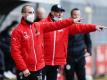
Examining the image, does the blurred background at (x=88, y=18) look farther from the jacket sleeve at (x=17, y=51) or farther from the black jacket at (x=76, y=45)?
the jacket sleeve at (x=17, y=51)

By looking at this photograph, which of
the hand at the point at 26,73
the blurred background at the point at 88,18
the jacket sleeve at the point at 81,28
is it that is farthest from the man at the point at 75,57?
the blurred background at the point at 88,18

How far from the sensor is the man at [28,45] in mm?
10453

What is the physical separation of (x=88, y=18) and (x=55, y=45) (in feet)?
31.3

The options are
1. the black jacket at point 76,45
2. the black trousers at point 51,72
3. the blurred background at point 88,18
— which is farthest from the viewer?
the blurred background at point 88,18

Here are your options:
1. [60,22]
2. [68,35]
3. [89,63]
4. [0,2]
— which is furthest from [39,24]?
[89,63]

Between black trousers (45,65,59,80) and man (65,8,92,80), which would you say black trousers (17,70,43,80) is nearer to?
black trousers (45,65,59,80)

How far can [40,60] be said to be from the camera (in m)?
10.8

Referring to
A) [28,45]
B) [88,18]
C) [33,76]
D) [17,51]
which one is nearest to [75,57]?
[33,76]

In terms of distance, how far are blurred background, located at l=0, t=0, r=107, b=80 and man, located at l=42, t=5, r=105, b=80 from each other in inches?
159

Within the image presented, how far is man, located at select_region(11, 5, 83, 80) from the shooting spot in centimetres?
1045

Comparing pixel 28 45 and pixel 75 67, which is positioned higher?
pixel 28 45

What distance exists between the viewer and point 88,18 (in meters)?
21.1

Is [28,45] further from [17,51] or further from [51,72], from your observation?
[51,72]

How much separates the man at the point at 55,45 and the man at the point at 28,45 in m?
0.74
